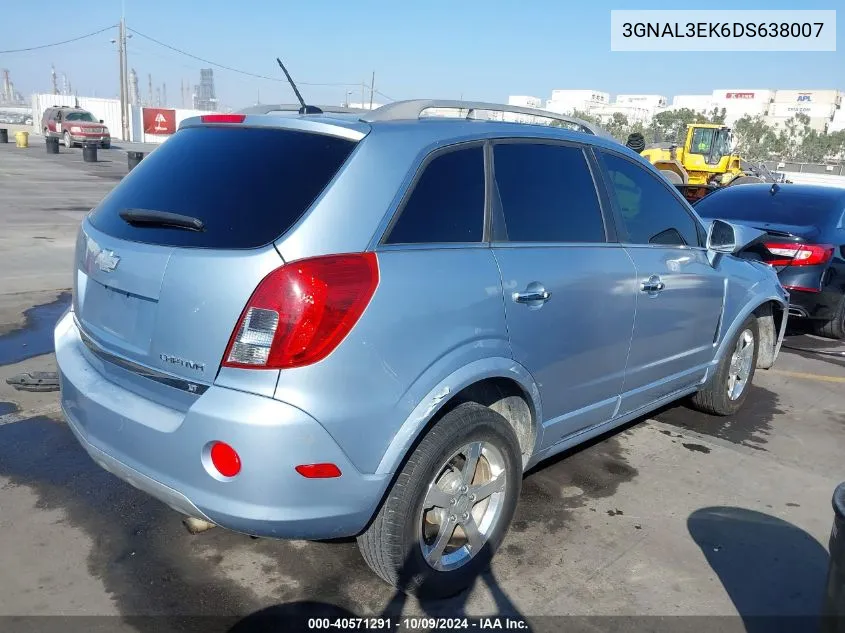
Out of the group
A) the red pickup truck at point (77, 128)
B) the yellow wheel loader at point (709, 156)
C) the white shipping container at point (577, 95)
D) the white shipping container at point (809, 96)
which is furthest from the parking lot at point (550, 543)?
the white shipping container at point (577, 95)

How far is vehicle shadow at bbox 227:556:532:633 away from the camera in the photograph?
2.58 metres

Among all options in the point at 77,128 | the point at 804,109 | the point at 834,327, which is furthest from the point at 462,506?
the point at 804,109

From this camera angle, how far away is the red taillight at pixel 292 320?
2182 mm

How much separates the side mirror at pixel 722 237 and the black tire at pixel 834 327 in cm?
358

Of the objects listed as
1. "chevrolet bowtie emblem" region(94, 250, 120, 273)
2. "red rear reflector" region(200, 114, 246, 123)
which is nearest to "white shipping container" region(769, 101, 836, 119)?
"red rear reflector" region(200, 114, 246, 123)

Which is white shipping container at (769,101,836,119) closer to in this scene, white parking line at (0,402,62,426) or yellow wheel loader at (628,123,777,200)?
yellow wheel loader at (628,123,777,200)

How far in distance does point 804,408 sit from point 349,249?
14.6 feet

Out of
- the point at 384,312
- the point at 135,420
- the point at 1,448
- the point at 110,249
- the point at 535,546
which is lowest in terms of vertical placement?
the point at 535,546

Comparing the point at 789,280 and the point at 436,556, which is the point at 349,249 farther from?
the point at 789,280

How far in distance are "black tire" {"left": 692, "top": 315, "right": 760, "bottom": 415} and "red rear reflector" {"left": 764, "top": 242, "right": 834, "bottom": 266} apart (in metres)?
2.07

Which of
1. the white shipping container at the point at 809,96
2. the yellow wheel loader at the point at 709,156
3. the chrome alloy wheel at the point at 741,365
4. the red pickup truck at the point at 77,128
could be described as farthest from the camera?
the white shipping container at the point at 809,96

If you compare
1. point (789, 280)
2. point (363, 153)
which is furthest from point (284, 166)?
point (789, 280)

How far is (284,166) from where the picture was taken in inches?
98.0

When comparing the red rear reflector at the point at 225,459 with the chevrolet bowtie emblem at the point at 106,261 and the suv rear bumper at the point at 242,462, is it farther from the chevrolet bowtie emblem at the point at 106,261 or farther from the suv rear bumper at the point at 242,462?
the chevrolet bowtie emblem at the point at 106,261
